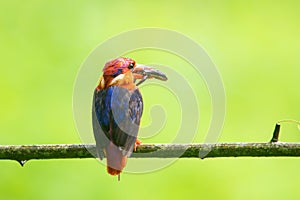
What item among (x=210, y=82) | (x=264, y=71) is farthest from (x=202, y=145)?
(x=264, y=71)

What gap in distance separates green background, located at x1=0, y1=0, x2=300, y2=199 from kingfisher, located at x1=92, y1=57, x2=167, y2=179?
87.1 inches

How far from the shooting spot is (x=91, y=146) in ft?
6.26

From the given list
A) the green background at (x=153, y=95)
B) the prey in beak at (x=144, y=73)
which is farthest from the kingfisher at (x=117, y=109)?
the green background at (x=153, y=95)

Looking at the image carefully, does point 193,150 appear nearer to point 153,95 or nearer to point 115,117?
point 115,117

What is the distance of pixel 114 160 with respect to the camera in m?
1.83

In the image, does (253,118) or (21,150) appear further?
(253,118)

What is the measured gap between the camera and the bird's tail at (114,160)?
1.82 metres

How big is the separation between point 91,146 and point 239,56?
314 cm

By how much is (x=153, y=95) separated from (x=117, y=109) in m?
2.58

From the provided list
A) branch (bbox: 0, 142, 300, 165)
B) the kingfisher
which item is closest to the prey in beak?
the kingfisher

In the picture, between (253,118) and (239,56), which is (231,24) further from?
(253,118)

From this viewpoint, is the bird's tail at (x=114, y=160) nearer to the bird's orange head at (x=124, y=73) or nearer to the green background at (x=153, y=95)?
the bird's orange head at (x=124, y=73)

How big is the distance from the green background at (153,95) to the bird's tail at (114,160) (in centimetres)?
224

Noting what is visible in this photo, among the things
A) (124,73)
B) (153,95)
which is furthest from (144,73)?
(153,95)
